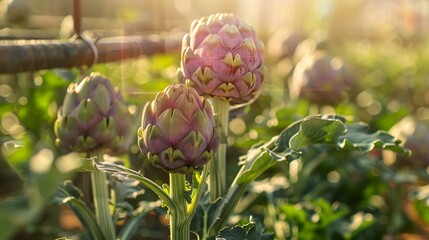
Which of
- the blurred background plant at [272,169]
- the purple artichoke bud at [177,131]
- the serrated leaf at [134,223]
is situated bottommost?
the blurred background plant at [272,169]

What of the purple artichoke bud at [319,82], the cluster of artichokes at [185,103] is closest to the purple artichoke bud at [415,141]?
the purple artichoke bud at [319,82]

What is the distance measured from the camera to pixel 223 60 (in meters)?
0.96

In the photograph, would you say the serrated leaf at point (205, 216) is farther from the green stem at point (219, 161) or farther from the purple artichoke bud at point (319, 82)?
the purple artichoke bud at point (319, 82)

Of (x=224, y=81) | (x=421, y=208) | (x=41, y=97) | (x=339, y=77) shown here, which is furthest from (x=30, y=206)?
(x=339, y=77)

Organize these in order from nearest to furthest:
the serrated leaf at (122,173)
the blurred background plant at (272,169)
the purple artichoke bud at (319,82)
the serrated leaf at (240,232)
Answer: the serrated leaf at (122,173), the serrated leaf at (240,232), the blurred background plant at (272,169), the purple artichoke bud at (319,82)

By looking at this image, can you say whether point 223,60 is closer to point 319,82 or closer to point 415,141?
point 415,141

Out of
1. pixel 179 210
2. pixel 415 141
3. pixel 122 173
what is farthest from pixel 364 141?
pixel 415 141

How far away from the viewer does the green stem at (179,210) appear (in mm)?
935

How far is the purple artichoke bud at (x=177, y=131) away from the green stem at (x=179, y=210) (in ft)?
0.24

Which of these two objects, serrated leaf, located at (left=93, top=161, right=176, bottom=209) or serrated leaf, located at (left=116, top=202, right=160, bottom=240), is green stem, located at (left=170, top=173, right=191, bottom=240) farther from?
serrated leaf, located at (left=116, top=202, right=160, bottom=240)

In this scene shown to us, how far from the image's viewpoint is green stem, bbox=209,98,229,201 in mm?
1047

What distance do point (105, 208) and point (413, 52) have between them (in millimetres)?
4378

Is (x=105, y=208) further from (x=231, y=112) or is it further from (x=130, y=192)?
(x=231, y=112)

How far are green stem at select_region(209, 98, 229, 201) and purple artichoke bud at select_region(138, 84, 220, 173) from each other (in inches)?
7.1
